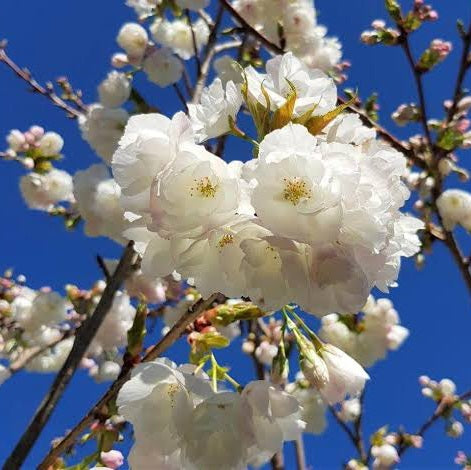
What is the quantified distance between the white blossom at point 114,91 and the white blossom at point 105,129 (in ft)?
0.46

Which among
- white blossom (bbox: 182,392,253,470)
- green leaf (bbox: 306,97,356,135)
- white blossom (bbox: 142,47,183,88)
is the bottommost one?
white blossom (bbox: 182,392,253,470)

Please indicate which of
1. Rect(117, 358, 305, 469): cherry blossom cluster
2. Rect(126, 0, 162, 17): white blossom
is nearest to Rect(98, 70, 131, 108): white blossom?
Rect(126, 0, 162, 17): white blossom

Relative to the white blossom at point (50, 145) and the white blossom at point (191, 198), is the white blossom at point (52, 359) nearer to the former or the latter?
the white blossom at point (50, 145)

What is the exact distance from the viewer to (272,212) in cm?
64

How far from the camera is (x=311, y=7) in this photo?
11.2 ft

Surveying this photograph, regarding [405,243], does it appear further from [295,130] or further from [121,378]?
[121,378]

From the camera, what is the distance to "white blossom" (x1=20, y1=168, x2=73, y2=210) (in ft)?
9.60

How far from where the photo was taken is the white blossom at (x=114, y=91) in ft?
8.19

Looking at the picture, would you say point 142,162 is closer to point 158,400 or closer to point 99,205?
point 158,400

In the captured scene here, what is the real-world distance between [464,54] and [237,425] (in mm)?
1942

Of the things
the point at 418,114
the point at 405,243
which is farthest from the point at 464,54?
the point at 405,243

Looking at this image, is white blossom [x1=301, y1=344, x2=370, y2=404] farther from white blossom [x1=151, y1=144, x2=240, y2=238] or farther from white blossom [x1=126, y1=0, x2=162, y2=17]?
white blossom [x1=126, y1=0, x2=162, y2=17]

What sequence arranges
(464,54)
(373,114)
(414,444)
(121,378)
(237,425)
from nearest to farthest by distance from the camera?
(237,425)
(121,378)
(464,54)
(373,114)
(414,444)

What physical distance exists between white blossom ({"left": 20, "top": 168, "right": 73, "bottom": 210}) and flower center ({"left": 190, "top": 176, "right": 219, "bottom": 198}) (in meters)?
2.39
